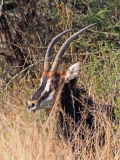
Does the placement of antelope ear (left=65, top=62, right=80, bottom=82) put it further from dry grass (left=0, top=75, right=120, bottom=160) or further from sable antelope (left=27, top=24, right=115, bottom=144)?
dry grass (left=0, top=75, right=120, bottom=160)

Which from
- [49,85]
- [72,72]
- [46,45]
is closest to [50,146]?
[49,85]

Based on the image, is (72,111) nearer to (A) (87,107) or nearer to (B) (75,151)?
(A) (87,107)

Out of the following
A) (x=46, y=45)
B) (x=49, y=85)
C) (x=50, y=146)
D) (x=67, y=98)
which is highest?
(x=49, y=85)

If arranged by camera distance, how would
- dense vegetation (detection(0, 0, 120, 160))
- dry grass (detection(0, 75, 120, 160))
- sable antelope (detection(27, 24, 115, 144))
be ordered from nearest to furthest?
dry grass (detection(0, 75, 120, 160)) < sable antelope (detection(27, 24, 115, 144)) < dense vegetation (detection(0, 0, 120, 160))

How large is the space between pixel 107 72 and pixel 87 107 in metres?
1.86

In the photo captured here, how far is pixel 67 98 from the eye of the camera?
5070 mm

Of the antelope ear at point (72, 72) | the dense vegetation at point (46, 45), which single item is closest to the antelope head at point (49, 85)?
the antelope ear at point (72, 72)

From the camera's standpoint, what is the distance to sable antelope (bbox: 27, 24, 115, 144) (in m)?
4.84

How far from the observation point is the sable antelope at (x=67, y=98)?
4.84 m

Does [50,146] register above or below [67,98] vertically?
below

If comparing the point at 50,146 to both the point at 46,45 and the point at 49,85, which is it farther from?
the point at 46,45

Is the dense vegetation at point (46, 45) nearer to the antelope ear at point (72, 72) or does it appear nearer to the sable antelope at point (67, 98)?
the sable antelope at point (67, 98)

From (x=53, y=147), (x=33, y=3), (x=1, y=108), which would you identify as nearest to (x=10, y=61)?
(x=33, y=3)

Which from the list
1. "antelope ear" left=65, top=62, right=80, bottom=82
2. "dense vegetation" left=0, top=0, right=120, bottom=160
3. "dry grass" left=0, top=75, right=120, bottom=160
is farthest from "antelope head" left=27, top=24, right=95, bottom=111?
"dense vegetation" left=0, top=0, right=120, bottom=160
